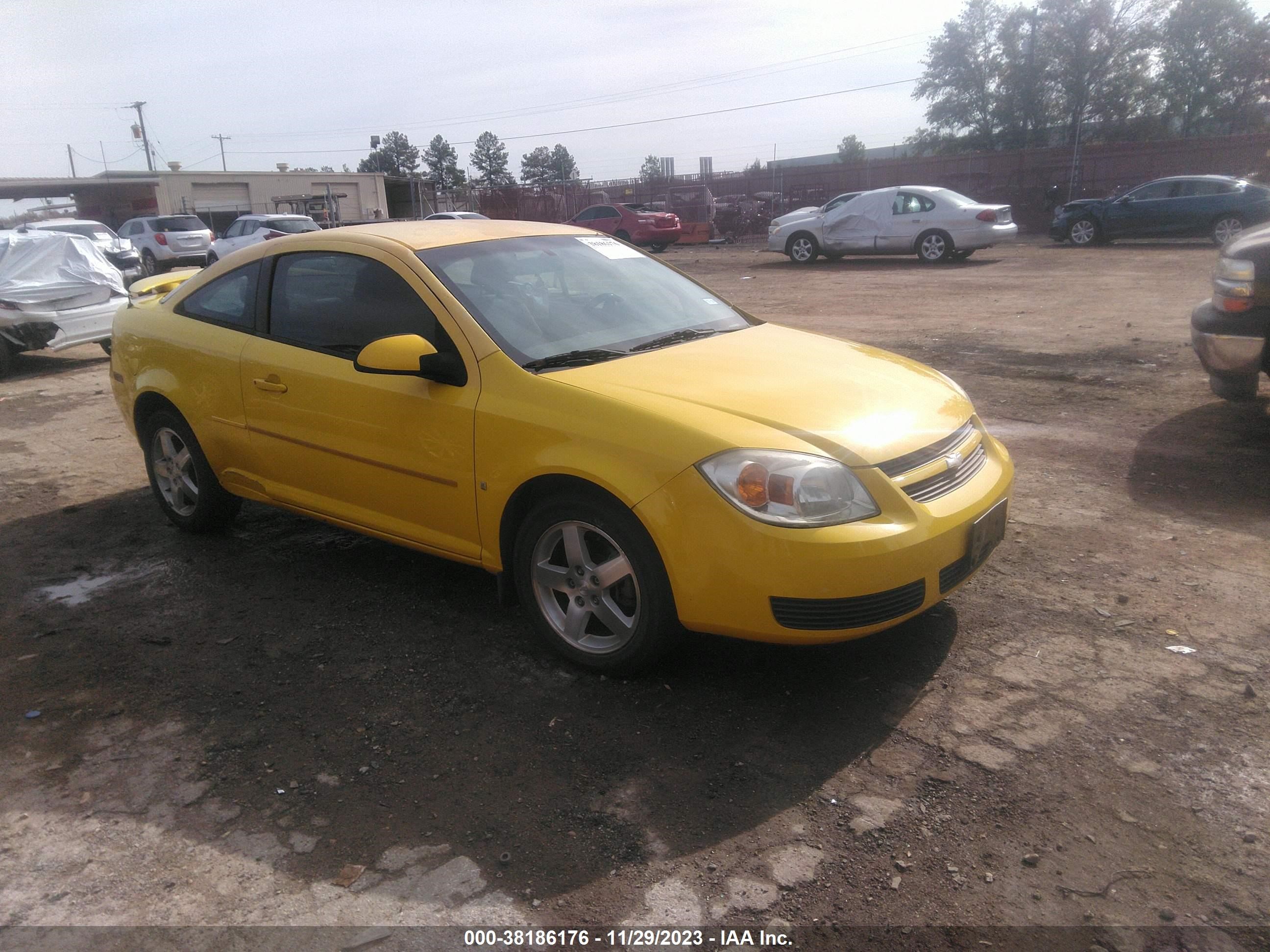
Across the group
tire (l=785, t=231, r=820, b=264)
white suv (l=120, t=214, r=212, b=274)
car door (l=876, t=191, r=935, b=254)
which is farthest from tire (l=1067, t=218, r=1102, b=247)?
white suv (l=120, t=214, r=212, b=274)

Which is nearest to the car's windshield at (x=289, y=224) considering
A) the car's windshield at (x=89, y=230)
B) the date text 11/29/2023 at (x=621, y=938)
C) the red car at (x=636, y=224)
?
the car's windshield at (x=89, y=230)

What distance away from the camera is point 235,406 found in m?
4.49

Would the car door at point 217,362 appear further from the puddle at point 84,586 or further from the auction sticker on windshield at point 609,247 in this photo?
the auction sticker on windshield at point 609,247

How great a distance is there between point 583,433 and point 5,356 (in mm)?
10245

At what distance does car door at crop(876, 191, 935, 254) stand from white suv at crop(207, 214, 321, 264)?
13.1 metres

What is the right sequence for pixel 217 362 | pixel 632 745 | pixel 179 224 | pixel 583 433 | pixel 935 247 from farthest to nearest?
pixel 179 224 < pixel 935 247 < pixel 217 362 < pixel 583 433 < pixel 632 745

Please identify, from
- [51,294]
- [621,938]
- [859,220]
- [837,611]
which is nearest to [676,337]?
[837,611]

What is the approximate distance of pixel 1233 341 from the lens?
552cm

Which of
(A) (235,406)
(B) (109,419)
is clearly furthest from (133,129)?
(A) (235,406)

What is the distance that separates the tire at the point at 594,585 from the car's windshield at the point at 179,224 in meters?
27.7

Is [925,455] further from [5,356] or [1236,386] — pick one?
[5,356]

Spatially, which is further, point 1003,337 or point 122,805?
point 1003,337

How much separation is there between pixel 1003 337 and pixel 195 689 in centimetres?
875

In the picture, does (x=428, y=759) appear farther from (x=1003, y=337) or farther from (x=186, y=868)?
(x=1003, y=337)
